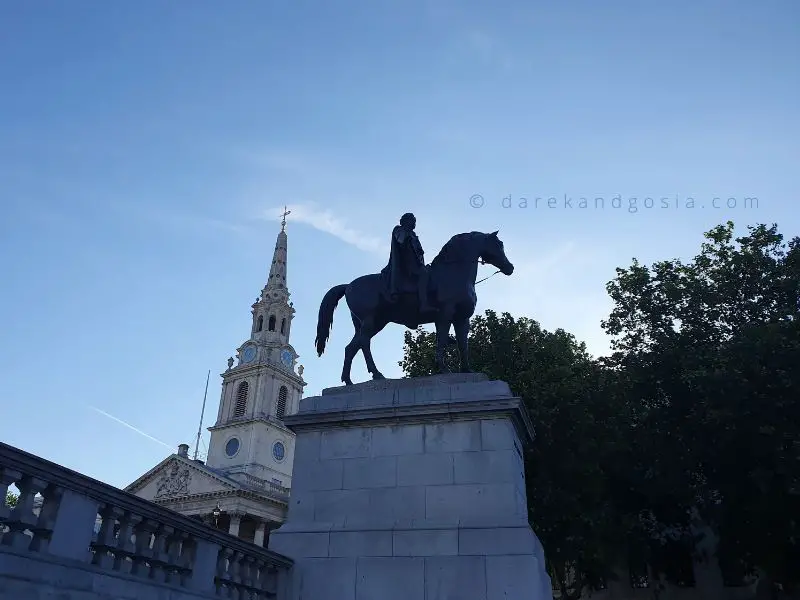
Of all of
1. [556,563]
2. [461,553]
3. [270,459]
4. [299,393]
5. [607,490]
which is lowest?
[461,553]

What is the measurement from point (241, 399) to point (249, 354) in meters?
5.60

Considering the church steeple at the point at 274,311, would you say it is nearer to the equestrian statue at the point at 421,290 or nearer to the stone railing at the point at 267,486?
the stone railing at the point at 267,486

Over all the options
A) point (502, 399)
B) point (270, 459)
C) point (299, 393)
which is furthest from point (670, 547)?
point (299, 393)

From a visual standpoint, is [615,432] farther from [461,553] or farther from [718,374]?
[461,553]

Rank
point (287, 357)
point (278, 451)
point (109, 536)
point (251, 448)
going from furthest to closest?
point (287, 357) → point (278, 451) → point (251, 448) → point (109, 536)

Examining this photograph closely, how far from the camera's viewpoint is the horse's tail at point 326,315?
1389cm

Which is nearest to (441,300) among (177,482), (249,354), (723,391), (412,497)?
(412,497)

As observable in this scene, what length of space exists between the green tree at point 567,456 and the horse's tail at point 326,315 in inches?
548

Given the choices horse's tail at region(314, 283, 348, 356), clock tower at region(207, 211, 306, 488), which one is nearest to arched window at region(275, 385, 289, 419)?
clock tower at region(207, 211, 306, 488)

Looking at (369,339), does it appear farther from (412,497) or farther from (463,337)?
(412,497)

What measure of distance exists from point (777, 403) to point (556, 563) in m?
9.72

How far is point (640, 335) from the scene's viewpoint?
99.7 feet

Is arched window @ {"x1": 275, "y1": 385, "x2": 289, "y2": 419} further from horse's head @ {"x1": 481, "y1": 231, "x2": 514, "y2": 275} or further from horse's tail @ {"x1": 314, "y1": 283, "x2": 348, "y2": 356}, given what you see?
horse's head @ {"x1": 481, "y1": 231, "x2": 514, "y2": 275}

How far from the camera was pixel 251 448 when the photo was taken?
75875 millimetres
